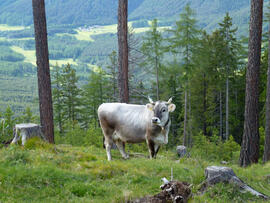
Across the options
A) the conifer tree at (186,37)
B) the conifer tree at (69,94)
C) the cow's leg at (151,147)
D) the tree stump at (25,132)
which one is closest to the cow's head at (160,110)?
the cow's leg at (151,147)

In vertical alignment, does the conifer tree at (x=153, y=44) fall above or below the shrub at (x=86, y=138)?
above

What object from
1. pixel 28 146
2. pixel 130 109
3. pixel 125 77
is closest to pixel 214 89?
pixel 125 77

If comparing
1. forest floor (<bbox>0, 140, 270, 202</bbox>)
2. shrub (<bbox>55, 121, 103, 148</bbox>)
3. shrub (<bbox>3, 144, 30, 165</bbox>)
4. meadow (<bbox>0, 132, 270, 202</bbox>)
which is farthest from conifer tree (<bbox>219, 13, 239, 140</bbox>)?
shrub (<bbox>3, 144, 30, 165</bbox>)

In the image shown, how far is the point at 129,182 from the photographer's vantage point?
7.18 m

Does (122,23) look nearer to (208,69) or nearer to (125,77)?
(125,77)

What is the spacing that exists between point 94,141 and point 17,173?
60.9ft

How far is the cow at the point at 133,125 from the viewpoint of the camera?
10617 millimetres

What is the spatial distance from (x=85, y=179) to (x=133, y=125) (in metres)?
3.79

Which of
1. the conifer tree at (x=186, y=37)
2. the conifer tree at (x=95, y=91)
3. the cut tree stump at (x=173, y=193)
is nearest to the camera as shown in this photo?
the cut tree stump at (x=173, y=193)

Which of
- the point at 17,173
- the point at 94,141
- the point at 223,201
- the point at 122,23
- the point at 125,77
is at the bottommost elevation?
the point at 94,141

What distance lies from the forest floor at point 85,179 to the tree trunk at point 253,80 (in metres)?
2.99

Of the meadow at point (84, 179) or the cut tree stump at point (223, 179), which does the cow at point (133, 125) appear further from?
the cut tree stump at point (223, 179)

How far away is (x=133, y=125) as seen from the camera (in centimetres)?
1075

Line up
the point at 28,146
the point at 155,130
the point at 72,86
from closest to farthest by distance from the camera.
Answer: the point at 28,146 → the point at 155,130 → the point at 72,86
